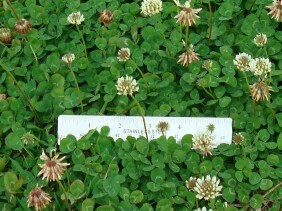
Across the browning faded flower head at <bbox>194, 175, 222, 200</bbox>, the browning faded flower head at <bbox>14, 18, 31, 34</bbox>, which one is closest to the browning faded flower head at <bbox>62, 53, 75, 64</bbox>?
the browning faded flower head at <bbox>14, 18, 31, 34</bbox>

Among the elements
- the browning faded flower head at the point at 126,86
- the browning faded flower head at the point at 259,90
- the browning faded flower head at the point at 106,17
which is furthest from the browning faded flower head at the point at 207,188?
the browning faded flower head at the point at 106,17

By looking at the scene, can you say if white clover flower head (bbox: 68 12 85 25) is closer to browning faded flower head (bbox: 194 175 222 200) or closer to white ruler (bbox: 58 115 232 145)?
white ruler (bbox: 58 115 232 145)

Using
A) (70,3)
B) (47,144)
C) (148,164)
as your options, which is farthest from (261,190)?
(70,3)

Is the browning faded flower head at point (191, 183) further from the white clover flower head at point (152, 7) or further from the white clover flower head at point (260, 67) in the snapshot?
the white clover flower head at point (152, 7)

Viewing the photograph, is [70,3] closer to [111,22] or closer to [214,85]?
[111,22]

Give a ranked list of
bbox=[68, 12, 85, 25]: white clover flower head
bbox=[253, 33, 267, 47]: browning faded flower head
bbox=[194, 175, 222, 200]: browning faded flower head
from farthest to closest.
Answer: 1. bbox=[68, 12, 85, 25]: white clover flower head
2. bbox=[253, 33, 267, 47]: browning faded flower head
3. bbox=[194, 175, 222, 200]: browning faded flower head

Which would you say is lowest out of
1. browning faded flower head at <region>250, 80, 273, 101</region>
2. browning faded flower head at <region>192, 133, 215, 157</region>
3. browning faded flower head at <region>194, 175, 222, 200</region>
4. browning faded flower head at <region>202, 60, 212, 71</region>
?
browning faded flower head at <region>194, 175, 222, 200</region>
